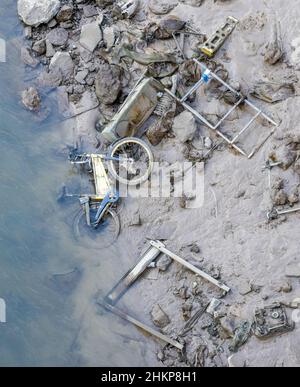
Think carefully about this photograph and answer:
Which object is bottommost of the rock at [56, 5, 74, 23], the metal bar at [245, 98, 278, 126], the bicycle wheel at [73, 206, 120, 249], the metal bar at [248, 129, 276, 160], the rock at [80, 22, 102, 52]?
the bicycle wheel at [73, 206, 120, 249]

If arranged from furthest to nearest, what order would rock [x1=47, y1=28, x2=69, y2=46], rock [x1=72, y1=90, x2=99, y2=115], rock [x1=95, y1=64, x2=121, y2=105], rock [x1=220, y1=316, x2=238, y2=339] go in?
rock [x1=47, y1=28, x2=69, y2=46], rock [x1=72, y1=90, x2=99, y2=115], rock [x1=95, y1=64, x2=121, y2=105], rock [x1=220, y1=316, x2=238, y2=339]

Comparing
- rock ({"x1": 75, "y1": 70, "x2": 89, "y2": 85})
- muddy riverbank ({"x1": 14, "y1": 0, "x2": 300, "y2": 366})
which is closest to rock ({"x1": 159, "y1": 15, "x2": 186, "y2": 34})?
muddy riverbank ({"x1": 14, "y1": 0, "x2": 300, "y2": 366})

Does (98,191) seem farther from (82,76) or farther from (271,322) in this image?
(271,322)

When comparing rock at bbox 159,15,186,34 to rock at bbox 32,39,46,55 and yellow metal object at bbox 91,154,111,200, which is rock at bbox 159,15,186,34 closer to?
rock at bbox 32,39,46,55

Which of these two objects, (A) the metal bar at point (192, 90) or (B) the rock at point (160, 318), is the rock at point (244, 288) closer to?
(B) the rock at point (160, 318)

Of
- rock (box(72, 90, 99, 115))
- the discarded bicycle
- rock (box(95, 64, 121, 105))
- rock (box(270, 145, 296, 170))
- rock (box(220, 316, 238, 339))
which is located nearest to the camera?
Result: rock (box(220, 316, 238, 339))

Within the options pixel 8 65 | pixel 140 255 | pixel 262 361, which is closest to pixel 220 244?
pixel 140 255

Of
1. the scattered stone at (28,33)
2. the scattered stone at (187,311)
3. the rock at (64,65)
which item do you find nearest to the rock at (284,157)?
the scattered stone at (187,311)

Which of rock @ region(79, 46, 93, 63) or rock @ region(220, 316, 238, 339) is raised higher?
rock @ region(79, 46, 93, 63)
